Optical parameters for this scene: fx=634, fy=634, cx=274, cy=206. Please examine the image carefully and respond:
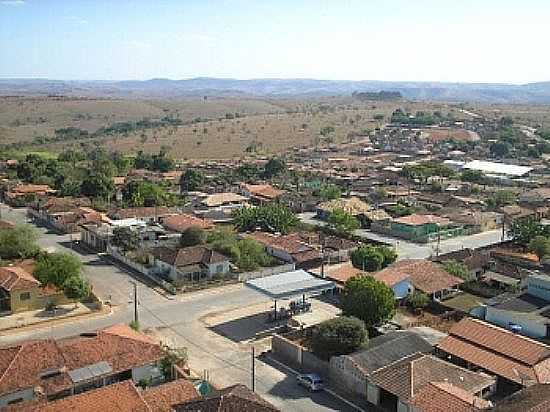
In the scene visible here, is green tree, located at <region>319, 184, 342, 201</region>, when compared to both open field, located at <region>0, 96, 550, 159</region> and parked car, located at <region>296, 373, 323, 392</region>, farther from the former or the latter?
open field, located at <region>0, 96, 550, 159</region>

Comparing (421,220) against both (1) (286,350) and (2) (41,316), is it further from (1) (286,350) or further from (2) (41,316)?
(2) (41,316)

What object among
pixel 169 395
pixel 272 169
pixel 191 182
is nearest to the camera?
pixel 169 395

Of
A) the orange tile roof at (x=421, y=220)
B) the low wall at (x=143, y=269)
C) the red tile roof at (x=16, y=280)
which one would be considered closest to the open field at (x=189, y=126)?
the orange tile roof at (x=421, y=220)

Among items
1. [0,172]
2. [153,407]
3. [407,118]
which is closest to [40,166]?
[0,172]

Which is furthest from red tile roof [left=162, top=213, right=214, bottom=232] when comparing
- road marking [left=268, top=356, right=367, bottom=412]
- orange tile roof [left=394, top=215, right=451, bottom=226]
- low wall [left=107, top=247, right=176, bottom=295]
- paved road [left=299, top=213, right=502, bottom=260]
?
road marking [left=268, top=356, right=367, bottom=412]

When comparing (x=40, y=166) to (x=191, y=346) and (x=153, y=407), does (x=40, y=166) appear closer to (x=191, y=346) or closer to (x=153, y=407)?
(x=191, y=346)

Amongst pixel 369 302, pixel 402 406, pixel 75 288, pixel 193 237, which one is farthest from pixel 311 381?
pixel 193 237

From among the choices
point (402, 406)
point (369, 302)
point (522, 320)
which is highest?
point (369, 302)
